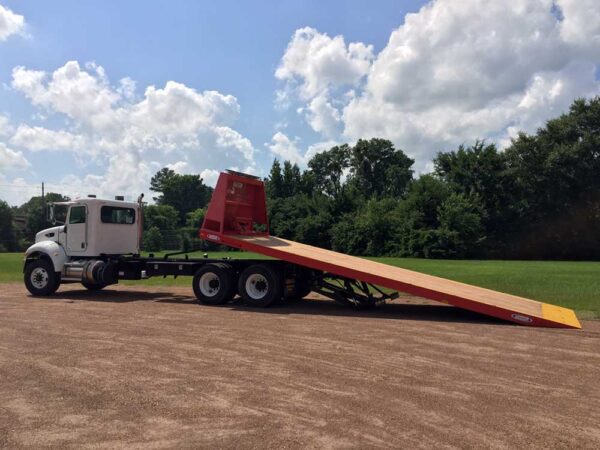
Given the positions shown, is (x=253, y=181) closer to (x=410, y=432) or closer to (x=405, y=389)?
(x=405, y=389)

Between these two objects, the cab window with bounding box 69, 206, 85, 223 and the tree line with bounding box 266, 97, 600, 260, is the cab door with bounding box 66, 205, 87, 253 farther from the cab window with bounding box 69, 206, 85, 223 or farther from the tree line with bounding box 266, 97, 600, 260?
the tree line with bounding box 266, 97, 600, 260

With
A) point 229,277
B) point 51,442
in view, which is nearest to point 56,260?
point 229,277

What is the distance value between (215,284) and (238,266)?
2.53 ft

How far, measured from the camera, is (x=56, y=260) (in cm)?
1575

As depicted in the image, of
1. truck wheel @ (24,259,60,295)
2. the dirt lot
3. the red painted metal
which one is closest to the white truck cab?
truck wheel @ (24,259,60,295)

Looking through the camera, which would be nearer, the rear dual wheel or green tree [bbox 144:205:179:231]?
the rear dual wheel

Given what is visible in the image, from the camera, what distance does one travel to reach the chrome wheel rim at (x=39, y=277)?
15.9 m

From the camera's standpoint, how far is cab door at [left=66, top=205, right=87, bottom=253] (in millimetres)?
15805

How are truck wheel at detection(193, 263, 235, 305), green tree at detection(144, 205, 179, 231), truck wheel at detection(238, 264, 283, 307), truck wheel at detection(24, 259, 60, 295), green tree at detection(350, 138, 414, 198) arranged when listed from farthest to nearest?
1. green tree at detection(350, 138, 414, 198)
2. green tree at detection(144, 205, 179, 231)
3. truck wheel at detection(24, 259, 60, 295)
4. truck wheel at detection(193, 263, 235, 305)
5. truck wheel at detection(238, 264, 283, 307)

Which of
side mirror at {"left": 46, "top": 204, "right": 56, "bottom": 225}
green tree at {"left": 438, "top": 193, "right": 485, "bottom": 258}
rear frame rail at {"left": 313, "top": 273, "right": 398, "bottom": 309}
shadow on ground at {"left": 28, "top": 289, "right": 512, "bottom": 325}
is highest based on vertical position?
green tree at {"left": 438, "top": 193, "right": 485, "bottom": 258}

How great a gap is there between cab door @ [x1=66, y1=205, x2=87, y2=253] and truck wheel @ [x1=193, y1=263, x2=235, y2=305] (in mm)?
3971

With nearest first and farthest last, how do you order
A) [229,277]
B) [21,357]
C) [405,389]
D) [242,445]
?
[242,445], [405,389], [21,357], [229,277]

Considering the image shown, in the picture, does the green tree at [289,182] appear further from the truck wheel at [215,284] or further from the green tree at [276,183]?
the truck wheel at [215,284]

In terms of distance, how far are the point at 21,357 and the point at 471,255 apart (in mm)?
46994
